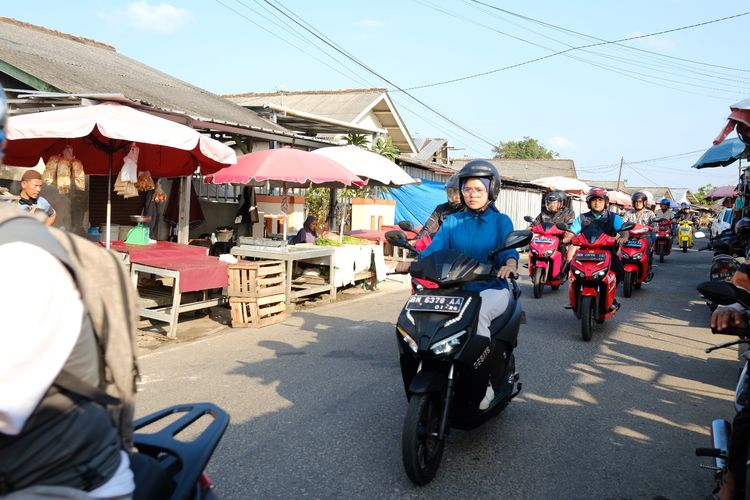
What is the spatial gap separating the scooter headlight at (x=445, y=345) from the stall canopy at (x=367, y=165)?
7788 millimetres

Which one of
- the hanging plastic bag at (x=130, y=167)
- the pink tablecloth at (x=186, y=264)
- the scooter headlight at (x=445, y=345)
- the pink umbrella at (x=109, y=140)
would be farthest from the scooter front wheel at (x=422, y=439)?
the hanging plastic bag at (x=130, y=167)

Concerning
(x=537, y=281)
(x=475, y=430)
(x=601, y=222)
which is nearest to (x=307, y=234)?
(x=537, y=281)

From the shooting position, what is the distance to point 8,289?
1.35m

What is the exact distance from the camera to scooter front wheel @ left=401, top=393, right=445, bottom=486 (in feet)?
11.4

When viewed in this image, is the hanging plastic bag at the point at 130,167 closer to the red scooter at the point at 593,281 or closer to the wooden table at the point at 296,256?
the wooden table at the point at 296,256

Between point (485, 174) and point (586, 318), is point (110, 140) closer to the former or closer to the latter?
point (485, 174)

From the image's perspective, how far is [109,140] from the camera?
28.4 ft

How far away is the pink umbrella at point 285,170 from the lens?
9625mm

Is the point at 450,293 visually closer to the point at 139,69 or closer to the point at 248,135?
the point at 248,135

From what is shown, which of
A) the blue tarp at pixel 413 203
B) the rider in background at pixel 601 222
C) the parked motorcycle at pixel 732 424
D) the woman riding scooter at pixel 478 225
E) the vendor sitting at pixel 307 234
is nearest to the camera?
the parked motorcycle at pixel 732 424

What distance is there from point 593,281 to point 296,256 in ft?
14.3

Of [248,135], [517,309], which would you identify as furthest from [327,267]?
[517,309]

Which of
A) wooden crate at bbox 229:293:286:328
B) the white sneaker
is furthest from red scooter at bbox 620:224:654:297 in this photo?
the white sneaker

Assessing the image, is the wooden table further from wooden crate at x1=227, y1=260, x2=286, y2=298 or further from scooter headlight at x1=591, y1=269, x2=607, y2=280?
scooter headlight at x1=591, y1=269, x2=607, y2=280
